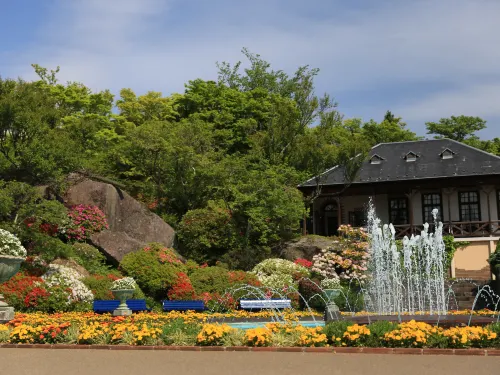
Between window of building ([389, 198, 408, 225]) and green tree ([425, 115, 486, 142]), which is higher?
green tree ([425, 115, 486, 142])

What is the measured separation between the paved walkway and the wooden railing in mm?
22364

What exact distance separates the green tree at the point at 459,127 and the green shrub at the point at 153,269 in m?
31.1

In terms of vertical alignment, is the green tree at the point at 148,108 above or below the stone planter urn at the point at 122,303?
above

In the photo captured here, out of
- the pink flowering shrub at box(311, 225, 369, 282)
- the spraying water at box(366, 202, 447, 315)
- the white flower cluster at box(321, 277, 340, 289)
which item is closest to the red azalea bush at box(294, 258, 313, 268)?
the pink flowering shrub at box(311, 225, 369, 282)

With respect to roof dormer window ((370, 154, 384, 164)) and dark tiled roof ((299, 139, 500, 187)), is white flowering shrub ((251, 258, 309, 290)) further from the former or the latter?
roof dormer window ((370, 154, 384, 164))

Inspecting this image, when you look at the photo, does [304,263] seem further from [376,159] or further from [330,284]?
[376,159]

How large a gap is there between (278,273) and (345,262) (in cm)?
257

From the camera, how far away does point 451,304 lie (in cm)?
2345

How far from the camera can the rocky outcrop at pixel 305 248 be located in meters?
28.2

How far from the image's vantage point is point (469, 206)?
3269 cm

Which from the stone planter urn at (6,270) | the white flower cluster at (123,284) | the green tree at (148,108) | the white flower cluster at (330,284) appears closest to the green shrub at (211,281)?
the white flower cluster at (123,284)

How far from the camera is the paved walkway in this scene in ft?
27.9

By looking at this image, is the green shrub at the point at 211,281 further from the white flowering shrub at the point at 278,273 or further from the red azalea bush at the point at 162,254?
the white flowering shrub at the point at 278,273

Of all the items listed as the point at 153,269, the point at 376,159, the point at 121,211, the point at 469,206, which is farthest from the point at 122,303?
the point at 469,206
